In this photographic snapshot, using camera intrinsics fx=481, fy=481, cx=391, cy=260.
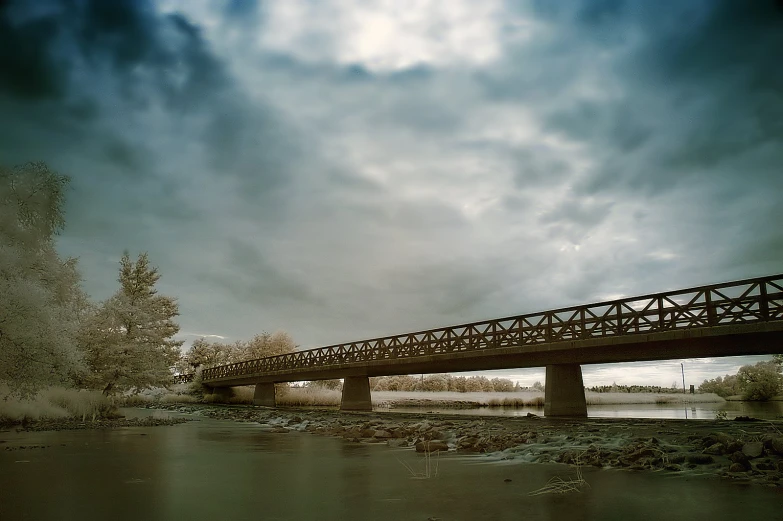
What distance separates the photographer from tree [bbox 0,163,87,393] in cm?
1595

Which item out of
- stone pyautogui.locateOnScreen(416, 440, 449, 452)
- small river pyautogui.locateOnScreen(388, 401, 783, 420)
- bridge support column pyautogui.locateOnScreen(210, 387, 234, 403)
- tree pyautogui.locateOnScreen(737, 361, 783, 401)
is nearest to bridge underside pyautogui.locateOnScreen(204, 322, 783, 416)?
small river pyautogui.locateOnScreen(388, 401, 783, 420)

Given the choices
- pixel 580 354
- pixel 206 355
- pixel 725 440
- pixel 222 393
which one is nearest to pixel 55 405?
pixel 580 354

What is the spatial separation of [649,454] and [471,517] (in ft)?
19.0

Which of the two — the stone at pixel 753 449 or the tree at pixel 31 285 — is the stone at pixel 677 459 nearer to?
the stone at pixel 753 449

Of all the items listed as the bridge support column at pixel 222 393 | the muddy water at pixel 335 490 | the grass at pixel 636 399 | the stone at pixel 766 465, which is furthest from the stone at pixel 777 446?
the bridge support column at pixel 222 393

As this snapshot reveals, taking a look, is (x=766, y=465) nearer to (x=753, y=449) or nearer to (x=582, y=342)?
(x=753, y=449)

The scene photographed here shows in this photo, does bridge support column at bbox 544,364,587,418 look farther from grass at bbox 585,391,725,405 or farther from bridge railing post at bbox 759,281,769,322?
grass at bbox 585,391,725,405

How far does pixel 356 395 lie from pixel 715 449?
32.9 metres

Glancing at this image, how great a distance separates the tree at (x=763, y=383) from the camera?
57.0 m

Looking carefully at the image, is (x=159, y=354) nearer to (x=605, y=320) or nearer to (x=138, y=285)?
(x=138, y=285)

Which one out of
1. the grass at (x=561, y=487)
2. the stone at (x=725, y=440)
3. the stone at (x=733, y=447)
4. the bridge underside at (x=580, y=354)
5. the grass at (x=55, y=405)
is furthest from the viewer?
the grass at (x=55, y=405)

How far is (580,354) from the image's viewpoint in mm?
25125

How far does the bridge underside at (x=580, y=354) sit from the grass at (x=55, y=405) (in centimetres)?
1821

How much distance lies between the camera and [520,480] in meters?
7.77
